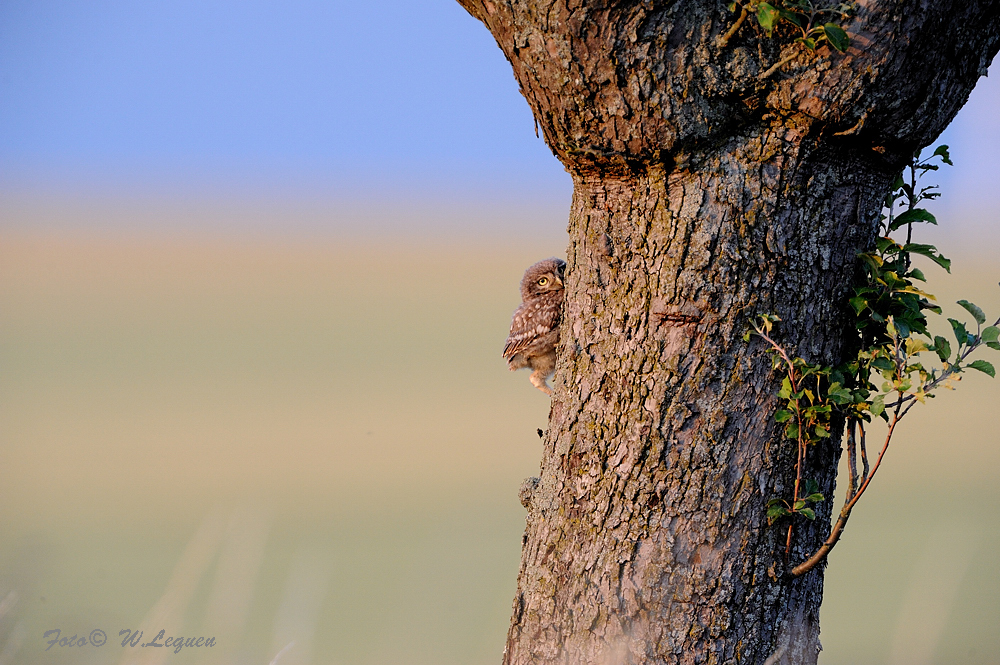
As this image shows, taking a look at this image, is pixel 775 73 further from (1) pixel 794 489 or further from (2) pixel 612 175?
(1) pixel 794 489

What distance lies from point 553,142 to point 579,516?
3.88 ft

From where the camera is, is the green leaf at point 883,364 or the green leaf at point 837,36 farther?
the green leaf at point 883,364

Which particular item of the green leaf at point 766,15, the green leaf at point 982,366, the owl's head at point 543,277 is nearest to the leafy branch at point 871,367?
the green leaf at point 982,366

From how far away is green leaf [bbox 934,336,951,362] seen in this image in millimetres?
2094

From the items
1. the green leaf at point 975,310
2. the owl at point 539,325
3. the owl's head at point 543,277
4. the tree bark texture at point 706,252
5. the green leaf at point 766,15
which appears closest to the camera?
the green leaf at point 766,15

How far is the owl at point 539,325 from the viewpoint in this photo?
10.3ft

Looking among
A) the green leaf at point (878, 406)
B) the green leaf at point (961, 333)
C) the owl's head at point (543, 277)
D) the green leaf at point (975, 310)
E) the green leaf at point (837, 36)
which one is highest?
the green leaf at point (837, 36)

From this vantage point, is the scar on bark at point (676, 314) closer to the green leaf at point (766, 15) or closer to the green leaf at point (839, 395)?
the green leaf at point (839, 395)

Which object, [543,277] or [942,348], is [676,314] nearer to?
[942,348]

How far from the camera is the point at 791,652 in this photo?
221 centimetres

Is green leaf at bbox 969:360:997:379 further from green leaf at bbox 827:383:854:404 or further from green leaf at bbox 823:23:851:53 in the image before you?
green leaf at bbox 823:23:851:53

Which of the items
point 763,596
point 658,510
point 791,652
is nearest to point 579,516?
point 658,510

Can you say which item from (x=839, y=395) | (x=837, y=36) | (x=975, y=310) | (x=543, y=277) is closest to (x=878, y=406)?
(x=839, y=395)

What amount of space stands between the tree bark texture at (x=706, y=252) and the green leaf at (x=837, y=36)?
10cm
